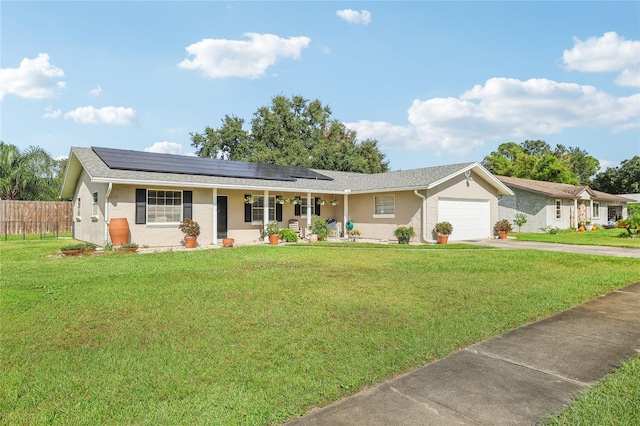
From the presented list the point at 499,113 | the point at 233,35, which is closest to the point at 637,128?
the point at 499,113

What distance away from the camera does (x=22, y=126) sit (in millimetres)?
16547

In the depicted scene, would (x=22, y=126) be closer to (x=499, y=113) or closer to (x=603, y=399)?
(x=603, y=399)

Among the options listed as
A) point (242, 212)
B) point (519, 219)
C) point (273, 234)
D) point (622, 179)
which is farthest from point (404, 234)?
point (622, 179)

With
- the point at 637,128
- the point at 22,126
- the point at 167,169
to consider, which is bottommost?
the point at 167,169

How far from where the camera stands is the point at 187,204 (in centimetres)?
1423

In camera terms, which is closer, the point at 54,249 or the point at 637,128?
the point at 54,249

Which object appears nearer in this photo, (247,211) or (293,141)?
(247,211)

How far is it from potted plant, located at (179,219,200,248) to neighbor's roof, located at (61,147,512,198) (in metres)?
1.50

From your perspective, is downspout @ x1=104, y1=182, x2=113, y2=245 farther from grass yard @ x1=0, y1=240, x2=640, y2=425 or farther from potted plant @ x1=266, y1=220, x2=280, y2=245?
potted plant @ x1=266, y1=220, x2=280, y2=245

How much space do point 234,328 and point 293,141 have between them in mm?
33474

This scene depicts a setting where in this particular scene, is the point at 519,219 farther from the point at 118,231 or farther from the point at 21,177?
the point at 21,177

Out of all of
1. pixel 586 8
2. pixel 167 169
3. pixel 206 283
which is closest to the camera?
pixel 206 283

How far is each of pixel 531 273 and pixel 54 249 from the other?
14.8 meters

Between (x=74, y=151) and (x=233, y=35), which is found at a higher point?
(x=233, y=35)
